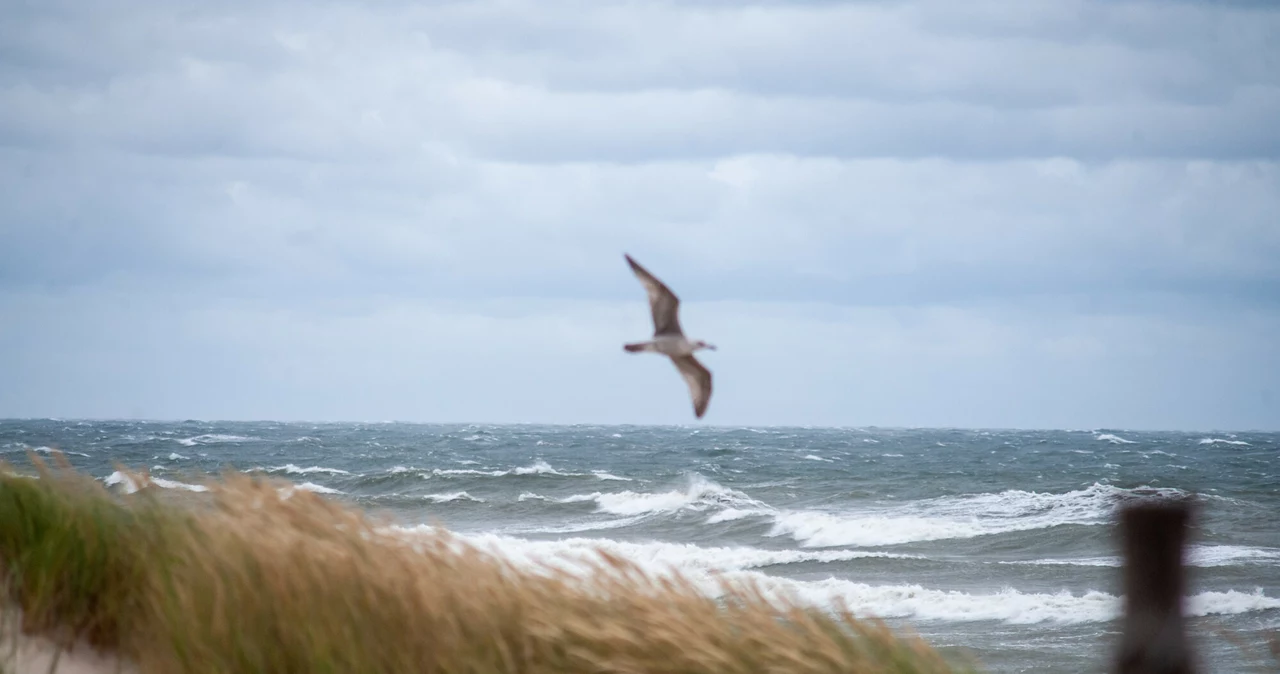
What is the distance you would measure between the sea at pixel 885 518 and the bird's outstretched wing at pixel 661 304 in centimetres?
129

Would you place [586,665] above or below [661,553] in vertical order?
above

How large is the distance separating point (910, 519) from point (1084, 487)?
1154 cm

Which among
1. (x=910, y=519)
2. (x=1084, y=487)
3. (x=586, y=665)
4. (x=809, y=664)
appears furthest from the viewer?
(x=1084, y=487)

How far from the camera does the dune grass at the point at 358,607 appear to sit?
13.8 ft

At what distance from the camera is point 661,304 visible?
20.4ft

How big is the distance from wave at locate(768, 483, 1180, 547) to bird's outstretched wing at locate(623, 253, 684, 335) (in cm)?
2144

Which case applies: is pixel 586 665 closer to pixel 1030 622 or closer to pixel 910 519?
pixel 1030 622

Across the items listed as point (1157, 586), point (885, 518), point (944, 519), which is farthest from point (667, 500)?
point (1157, 586)

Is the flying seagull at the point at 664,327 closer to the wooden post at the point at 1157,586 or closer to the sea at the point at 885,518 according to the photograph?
the sea at the point at 885,518

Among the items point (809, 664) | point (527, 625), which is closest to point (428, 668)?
point (527, 625)

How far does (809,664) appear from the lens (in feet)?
12.9

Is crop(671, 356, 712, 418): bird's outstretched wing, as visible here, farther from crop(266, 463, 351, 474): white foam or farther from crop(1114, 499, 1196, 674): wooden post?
crop(266, 463, 351, 474): white foam

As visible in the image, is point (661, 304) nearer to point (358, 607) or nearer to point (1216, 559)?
point (358, 607)

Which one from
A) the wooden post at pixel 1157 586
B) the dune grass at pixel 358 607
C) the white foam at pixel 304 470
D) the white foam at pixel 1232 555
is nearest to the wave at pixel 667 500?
the white foam at pixel 304 470
